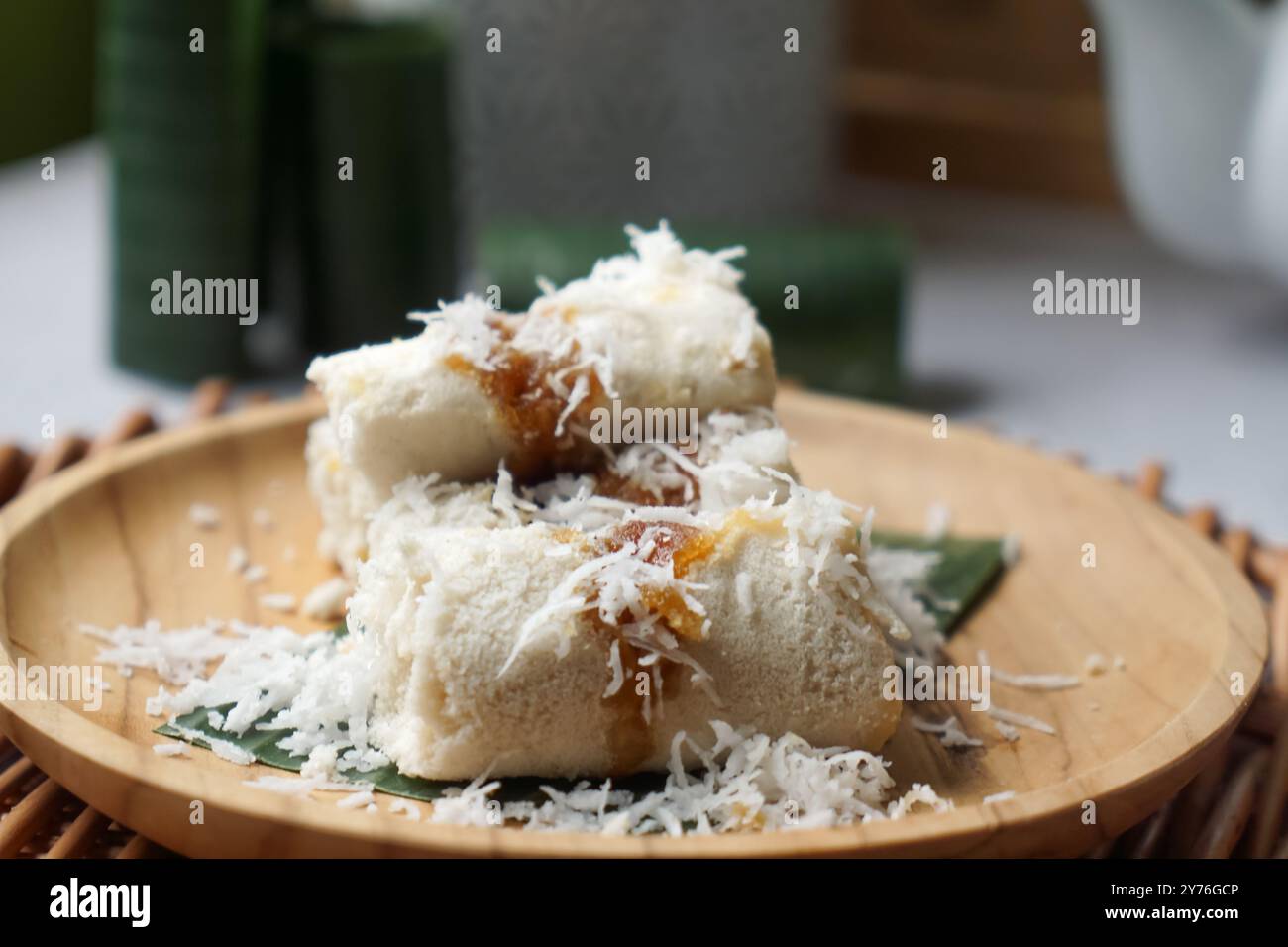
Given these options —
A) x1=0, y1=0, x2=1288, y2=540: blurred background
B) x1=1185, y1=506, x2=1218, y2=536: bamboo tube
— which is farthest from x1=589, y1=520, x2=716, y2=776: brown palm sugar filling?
x1=0, y1=0, x2=1288, y2=540: blurred background

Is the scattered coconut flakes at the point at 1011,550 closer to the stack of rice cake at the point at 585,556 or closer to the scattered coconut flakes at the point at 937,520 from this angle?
the scattered coconut flakes at the point at 937,520


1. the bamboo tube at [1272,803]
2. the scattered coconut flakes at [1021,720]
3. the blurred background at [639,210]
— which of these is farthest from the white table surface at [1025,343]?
the scattered coconut flakes at [1021,720]

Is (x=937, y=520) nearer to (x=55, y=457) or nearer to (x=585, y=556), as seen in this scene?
(x=585, y=556)

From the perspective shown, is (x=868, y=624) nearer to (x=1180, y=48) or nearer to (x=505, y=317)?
(x=505, y=317)

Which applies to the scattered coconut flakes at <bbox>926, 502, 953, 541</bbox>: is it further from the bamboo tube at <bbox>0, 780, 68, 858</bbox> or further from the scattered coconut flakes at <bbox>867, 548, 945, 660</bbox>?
the bamboo tube at <bbox>0, 780, 68, 858</bbox>

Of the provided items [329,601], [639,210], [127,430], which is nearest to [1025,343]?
[639,210]

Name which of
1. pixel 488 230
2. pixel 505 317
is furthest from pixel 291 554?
pixel 488 230
